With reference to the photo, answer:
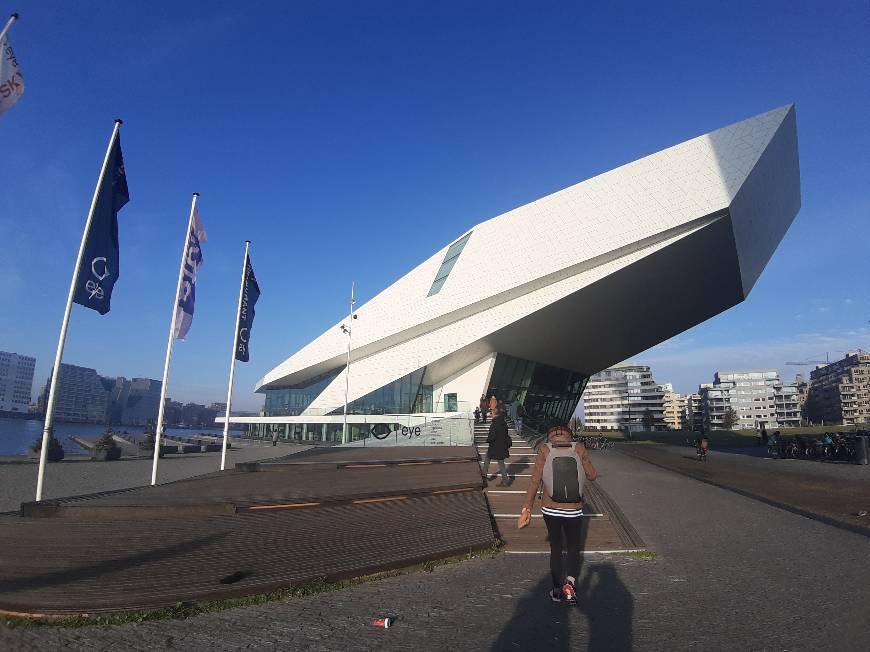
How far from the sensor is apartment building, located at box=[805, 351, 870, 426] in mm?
111312

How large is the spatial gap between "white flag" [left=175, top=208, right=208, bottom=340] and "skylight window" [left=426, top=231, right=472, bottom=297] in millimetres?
17800

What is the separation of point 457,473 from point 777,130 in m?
19.7

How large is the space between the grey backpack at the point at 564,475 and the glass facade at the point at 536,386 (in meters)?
24.0

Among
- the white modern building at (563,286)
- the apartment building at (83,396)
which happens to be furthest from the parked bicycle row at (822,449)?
the apartment building at (83,396)

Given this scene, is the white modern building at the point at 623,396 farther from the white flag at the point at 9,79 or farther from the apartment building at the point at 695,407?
the white flag at the point at 9,79

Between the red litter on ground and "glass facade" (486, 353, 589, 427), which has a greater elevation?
"glass facade" (486, 353, 589, 427)

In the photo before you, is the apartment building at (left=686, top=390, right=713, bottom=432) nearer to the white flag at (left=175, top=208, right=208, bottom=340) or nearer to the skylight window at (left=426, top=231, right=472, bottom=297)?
the skylight window at (left=426, top=231, right=472, bottom=297)

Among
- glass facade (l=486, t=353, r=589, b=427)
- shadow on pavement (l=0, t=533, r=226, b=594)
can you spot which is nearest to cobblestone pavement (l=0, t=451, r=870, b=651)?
shadow on pavement (l=0, t=533, r=226, b=594)

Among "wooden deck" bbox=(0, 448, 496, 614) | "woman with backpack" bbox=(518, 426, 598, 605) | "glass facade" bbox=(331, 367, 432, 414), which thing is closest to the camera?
"wooden deck" bbox=(0, 448, 496, 614)

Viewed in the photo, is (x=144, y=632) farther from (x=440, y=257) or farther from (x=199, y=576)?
A: (x=440, y=257)

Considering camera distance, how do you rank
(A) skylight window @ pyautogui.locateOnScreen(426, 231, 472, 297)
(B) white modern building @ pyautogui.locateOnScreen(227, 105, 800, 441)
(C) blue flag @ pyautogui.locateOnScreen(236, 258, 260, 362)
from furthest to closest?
(A) skylight window @ pyautogui.locateOnScreen(426, 231, 472, 297)
(B) white modern building @ pyautogui.locateOnScreen(227, 105, 800, 441)
(C) blue flag @ pyautogui.locateOnScreen(236, 258, 260, 362)

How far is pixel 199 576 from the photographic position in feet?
14.0

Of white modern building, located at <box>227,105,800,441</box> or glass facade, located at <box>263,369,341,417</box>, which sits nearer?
white modern building, located at <box>227,105,800,441</box>

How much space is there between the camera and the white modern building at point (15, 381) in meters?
137
